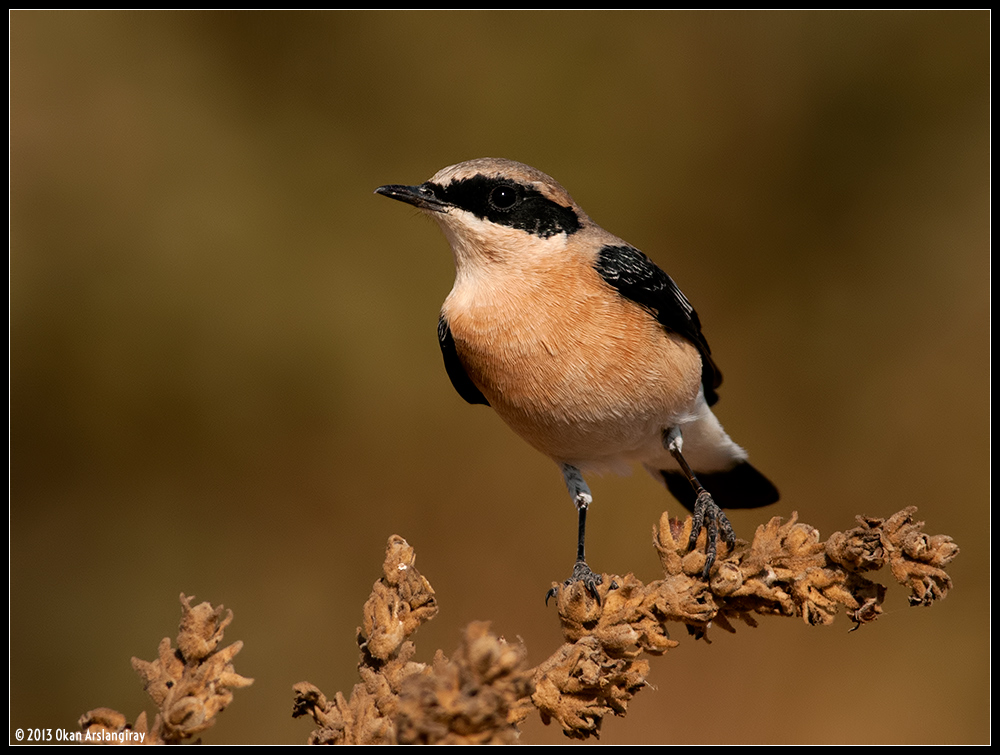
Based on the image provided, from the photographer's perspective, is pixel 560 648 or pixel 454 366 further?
pixel 454 366

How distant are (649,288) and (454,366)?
842 millimetres

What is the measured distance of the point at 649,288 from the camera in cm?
356

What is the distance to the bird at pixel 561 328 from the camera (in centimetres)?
326

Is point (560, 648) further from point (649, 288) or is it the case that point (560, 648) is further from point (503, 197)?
point (503, 197)

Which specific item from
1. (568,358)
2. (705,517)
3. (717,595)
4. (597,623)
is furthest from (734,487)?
(597,623)

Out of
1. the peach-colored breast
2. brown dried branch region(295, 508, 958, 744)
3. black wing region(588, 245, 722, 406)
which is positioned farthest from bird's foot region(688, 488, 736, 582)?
black wing region(588, 245, 722, 406)

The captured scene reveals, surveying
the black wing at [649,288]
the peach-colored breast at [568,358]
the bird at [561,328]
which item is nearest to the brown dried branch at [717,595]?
the bird at [561,328]

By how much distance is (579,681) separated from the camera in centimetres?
207

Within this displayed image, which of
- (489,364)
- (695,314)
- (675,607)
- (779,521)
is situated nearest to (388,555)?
(675,607)

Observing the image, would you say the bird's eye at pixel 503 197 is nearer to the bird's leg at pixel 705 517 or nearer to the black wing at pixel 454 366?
the black wing at pixel 454 366

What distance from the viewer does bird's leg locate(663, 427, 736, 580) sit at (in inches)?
99.1

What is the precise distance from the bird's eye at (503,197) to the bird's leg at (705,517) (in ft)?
3.69

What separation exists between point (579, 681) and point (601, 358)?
4.64 feet

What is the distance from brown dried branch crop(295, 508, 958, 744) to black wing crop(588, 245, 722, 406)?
3.92 ft
